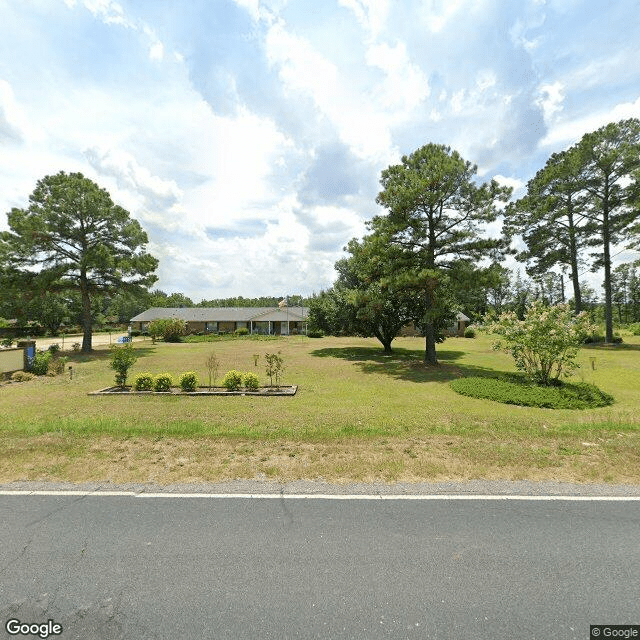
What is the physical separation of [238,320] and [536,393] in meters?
56.0

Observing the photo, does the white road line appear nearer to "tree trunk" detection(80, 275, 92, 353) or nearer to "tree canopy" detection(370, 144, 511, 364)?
"tree canopy" detection(370, 144, 511, 364)

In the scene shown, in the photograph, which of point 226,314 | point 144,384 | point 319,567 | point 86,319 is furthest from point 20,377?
point 226,314

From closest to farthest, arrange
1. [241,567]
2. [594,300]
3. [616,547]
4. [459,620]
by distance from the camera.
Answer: [459,620] → [241,567] → [616,547] → [594,300]

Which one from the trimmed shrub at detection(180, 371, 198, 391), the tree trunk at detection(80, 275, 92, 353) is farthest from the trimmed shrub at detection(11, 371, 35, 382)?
the tree trunk at detection(80, 275, 92, 353)

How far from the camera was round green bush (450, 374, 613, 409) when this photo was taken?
37.7ft

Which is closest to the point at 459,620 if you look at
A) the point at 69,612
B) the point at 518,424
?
the point at 69,612

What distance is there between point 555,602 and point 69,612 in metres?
4.42

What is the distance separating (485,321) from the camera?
15086 millimetres

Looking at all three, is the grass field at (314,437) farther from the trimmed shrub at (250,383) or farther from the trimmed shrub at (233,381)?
the trimmed shrub at (233,381)

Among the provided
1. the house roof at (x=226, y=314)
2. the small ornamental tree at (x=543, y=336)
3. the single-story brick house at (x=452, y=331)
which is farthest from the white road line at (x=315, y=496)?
the house roof at (x=226, y=314)

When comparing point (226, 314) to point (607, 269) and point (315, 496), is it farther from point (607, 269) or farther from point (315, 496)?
point (315, 496)

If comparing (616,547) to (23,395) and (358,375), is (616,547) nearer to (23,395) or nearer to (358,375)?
(358,375)

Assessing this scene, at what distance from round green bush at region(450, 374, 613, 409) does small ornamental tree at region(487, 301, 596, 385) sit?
0.78 metres

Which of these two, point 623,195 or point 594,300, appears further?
point 594,300
